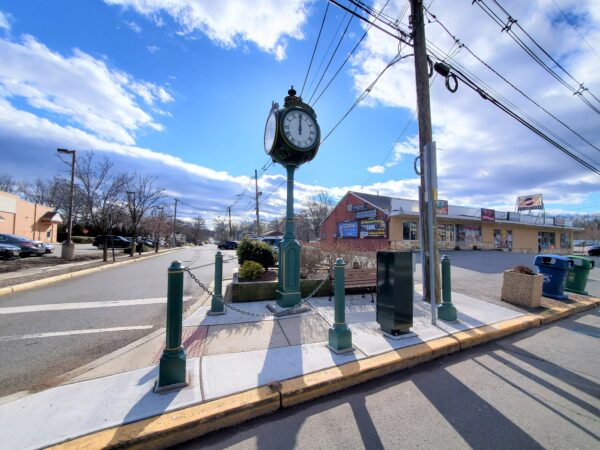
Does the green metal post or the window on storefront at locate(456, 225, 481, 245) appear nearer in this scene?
the green metal post

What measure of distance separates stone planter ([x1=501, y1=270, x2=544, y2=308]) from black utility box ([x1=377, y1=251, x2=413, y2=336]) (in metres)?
4.03

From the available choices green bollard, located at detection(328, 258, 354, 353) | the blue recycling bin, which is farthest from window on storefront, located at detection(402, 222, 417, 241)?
green bollard, located at detection(328, 258, 354, 353)

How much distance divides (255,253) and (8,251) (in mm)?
17639

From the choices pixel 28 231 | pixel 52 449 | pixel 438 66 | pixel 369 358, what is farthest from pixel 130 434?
pixel 28 231

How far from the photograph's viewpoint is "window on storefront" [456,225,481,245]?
92.5ft

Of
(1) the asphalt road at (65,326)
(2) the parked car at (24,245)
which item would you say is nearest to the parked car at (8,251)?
(2) the parked car at (24,245)

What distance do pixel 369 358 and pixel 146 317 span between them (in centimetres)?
479

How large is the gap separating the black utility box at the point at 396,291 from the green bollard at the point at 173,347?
3.03 metres

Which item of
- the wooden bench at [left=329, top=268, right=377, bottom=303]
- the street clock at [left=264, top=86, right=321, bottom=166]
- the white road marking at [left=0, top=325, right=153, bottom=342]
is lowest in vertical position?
the white road marking at [left=0, top=325, right=153, bottom=342]

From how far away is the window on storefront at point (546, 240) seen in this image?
123 ft

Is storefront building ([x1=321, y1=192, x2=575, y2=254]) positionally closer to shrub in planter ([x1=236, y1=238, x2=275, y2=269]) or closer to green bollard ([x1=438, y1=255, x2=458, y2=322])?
shrub in planter ([x1=236, y1=238, x2=275, y2=269])

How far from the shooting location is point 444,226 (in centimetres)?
2742

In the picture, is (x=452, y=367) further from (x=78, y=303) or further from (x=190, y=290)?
(x=78, y=303)

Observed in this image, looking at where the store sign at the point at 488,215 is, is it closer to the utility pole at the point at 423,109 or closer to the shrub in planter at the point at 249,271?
the utility pole at the point at 423,109
